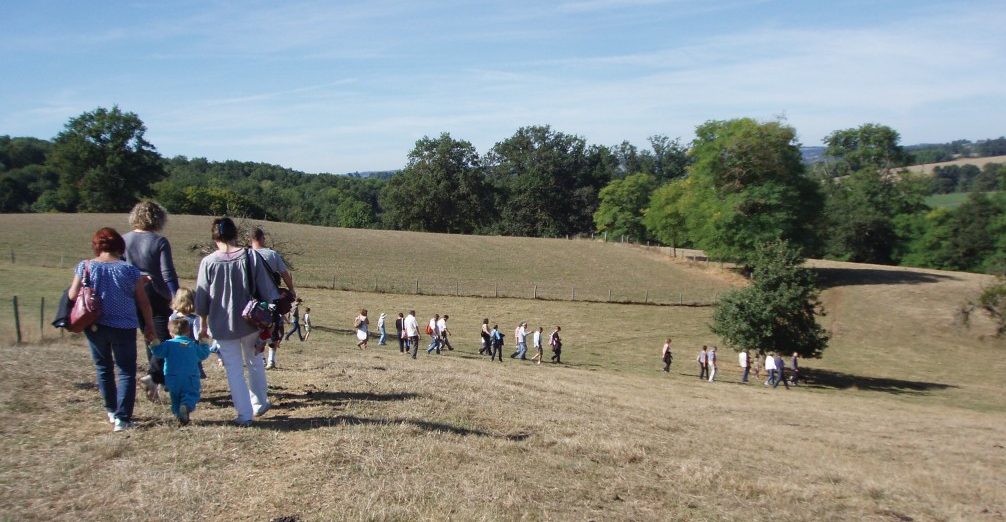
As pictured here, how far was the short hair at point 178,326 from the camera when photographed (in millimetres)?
7195

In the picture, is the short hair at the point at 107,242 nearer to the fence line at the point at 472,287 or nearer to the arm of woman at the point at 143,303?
the arm of woman at the point at 143,303

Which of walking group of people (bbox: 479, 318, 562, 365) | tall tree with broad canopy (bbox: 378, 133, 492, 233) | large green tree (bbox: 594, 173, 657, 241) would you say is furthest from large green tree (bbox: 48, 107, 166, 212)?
walking group of people (bbox: 479, 318, 562, 365)

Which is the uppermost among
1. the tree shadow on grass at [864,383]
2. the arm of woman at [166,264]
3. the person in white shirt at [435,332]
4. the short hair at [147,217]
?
the short hair at [147,217]

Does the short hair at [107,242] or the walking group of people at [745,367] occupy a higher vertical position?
the short hair at [107,242]

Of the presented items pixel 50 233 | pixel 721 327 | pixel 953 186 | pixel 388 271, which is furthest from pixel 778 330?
pixel 953 186

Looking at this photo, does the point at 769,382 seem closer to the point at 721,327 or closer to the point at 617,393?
the point at 721,327

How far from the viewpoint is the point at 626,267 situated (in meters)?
65.8

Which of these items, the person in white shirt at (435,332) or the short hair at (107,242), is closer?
the short hair at (107,242)

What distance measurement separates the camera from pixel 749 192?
56156mm

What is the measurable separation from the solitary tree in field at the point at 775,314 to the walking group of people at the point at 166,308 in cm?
2930

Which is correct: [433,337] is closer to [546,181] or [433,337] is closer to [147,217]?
[147,217]

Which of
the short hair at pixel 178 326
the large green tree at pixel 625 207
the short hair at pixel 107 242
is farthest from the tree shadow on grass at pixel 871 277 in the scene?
the short hair at pixel 107 242

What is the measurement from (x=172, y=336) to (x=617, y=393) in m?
13.0

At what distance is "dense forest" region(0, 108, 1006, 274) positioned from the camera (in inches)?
2276
